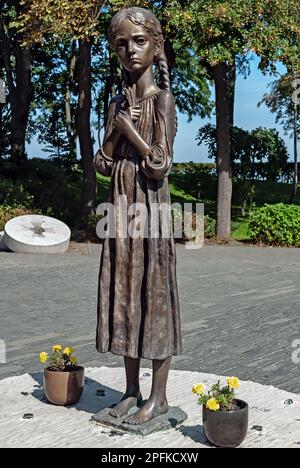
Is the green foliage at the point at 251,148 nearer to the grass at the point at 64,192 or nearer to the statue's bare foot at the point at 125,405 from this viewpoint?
the grass at the point at 64,192

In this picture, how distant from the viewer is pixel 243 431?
3.78 m

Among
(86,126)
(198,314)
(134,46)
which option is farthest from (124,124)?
(86,126)

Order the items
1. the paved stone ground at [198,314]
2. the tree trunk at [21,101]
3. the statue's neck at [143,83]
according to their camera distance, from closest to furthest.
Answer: the statue's neck at [143,83] < the paved stone ground at [198,314] < the tree trunk at [21,101]

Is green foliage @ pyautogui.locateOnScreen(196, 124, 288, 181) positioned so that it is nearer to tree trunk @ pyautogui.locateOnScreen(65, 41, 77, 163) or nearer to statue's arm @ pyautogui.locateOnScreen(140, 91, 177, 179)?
tree trunk @ pyautogui.locateOnScreen(65, 41, 77, 163)

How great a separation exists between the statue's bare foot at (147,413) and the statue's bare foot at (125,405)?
0.08 m

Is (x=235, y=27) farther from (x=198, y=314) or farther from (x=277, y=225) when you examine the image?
(x=198, y=314)

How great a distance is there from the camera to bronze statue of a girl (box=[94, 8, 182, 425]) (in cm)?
394

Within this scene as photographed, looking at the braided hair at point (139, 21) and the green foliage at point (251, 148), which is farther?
the green foliage at point (251, 148)

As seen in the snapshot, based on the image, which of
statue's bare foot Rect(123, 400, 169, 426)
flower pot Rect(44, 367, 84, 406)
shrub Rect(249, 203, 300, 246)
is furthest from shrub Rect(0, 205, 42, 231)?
statue's bare foot Rect(123, 400, 169, 426)

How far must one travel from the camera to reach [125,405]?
4.18m

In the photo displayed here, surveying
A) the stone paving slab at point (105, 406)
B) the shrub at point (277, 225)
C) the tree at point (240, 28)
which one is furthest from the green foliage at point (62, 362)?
the shrub at point (277, 225)

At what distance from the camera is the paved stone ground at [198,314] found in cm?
595

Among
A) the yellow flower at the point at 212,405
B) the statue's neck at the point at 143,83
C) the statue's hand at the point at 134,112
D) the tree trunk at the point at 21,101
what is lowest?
the yellow flower at the point at 212,405
